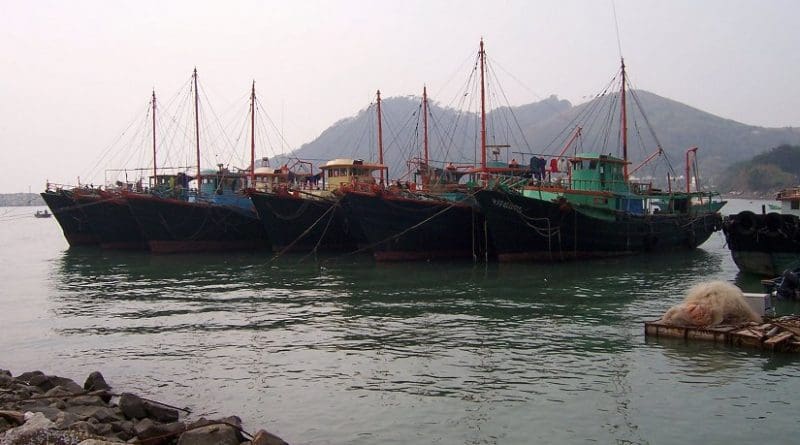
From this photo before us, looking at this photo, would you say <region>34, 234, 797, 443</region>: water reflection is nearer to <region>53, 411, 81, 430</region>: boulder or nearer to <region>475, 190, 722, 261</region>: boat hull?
<region>53, 411, 81, 430</region>: boulder

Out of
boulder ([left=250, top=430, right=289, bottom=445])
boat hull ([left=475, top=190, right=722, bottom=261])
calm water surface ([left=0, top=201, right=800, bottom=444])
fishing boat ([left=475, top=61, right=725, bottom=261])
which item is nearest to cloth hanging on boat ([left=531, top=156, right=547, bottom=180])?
fishing boat ([left=475, top=61, right=725, bottom=261])

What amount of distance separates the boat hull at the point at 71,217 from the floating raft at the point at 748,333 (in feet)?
127

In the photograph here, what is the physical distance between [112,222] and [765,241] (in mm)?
35079

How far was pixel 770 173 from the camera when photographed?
161 m

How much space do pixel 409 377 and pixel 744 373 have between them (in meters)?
5.80

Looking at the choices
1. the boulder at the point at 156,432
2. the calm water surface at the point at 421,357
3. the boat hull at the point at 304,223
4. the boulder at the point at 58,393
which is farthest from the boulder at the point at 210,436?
the boat hull at the point at 304,223

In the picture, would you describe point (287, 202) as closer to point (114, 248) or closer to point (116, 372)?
point (114, 248)

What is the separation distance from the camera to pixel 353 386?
12.6 m

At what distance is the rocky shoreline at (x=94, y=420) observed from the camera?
8.70 meters

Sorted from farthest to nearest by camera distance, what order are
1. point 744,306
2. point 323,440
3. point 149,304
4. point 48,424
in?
point 149,304 → point 744,306 → point 323,440 → point 48,424

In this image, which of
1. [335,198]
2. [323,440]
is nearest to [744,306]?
[323,440]

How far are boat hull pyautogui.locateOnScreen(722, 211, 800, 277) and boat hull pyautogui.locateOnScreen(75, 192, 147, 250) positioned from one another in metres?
32.1

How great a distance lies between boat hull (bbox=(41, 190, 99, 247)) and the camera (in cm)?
4575

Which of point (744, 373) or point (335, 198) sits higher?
point (335, 198)
